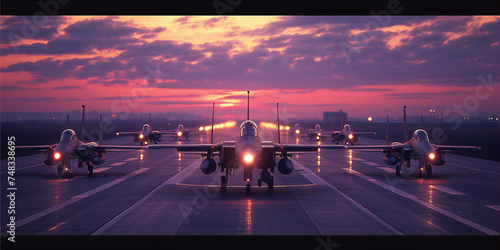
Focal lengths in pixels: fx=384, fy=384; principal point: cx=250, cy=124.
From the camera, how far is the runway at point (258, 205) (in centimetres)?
1158

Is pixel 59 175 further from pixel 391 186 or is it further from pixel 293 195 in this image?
pixel 391 186

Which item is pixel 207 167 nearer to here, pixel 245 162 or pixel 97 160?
pixel 245 162

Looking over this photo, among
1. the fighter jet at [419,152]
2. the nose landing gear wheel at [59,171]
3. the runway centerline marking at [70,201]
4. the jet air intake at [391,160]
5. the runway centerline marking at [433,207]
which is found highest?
the fighter jet at [419,152]

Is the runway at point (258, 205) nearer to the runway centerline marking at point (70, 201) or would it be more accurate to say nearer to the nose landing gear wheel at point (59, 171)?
the runway centerline marking at point (70, 201)

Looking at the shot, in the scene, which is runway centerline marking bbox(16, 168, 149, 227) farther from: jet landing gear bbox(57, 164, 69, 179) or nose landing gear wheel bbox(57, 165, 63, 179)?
nose landing gear wheel bbox(57, 165, 63, 179)

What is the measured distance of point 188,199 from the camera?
1666 cm

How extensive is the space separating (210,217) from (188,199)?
12.6 ft

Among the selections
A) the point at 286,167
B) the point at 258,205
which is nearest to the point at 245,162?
the point at 258,205

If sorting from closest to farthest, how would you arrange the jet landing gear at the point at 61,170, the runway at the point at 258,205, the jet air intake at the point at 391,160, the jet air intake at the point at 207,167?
the runway at the point at 258,205 < the jet air intake at the point at 207,167 < the jet landing gear at the point at 61,170 < the jet air intake at the point at 391,160

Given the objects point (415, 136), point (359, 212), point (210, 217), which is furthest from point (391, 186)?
point (210, 217)

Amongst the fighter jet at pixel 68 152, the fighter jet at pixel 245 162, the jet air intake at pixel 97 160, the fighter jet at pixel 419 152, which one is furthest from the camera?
the jet air intake at pixel 97 160

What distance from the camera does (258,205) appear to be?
15273 mm

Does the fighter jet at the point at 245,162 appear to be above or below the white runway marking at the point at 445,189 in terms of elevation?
above

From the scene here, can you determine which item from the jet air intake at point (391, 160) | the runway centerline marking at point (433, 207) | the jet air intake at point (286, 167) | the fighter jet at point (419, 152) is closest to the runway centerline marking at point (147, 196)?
the jet air intake at point (286, 167)
